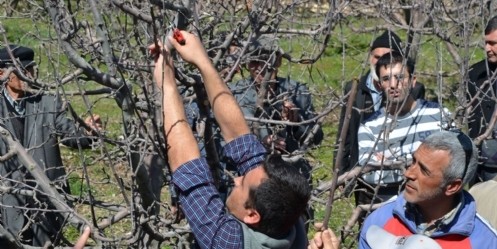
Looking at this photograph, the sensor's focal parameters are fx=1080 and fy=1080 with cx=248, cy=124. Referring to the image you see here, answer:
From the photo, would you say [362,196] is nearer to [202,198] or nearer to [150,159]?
[150,159]

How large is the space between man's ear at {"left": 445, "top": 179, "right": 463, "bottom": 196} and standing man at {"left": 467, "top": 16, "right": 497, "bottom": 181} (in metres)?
1.55

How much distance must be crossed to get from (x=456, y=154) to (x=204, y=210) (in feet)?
3.85

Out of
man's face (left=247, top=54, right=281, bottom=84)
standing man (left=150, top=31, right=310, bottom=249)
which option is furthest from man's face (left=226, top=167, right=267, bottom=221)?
man's face (left=247, top=54, right=281, bottom=84)

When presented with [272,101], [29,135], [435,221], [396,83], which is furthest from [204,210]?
[29,135]

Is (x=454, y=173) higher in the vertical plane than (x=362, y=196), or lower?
higher

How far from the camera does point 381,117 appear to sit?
6.09 m

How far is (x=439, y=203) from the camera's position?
397 cm

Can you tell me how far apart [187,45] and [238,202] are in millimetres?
557

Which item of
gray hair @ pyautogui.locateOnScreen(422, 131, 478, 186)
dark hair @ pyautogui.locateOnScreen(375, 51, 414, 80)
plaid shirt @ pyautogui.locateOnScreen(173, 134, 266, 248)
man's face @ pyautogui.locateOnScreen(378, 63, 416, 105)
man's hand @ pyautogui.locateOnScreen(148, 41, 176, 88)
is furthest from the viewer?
dark hair @ pyautogui.locateOnScreen(375, 51, 414, 80)

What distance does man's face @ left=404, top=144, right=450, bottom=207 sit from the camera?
3.96 metres

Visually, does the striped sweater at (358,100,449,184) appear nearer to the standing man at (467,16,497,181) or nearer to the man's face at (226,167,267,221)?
the standing man at (467,16,497,181)

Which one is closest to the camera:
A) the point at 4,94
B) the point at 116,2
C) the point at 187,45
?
the point at 187,45

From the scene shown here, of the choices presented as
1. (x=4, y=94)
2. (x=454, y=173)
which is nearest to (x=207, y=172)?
(x=454, y=173)

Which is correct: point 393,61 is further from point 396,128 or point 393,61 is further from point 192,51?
point 192,51
